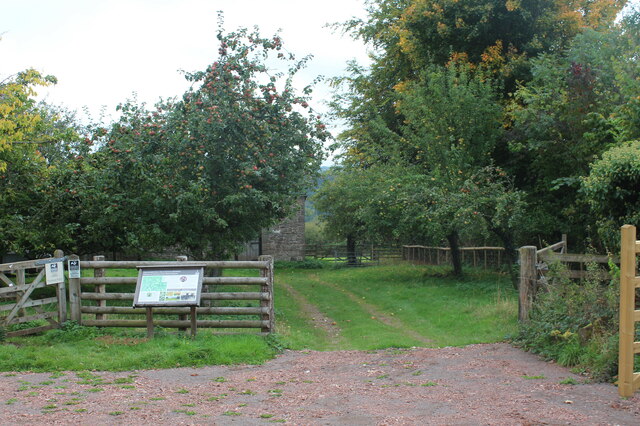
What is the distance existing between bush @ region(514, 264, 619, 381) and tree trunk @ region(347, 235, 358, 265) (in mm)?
28347

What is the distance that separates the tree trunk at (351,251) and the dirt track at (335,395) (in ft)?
95.7

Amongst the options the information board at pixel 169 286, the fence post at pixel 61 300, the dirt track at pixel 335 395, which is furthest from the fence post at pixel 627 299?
the fence post at pixel 61 300

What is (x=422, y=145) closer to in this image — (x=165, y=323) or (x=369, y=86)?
(x=369, y=86)

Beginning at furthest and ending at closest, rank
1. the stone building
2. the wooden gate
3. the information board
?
1. the stone building
2. the wooden gate
3. the information board

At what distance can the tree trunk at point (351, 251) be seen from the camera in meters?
38.6

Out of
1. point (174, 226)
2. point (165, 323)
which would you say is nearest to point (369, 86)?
point (174, 226)

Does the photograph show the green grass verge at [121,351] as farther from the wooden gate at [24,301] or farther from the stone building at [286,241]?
the stone building at [286,241]

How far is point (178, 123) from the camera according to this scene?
47.1 feet

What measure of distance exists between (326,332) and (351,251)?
2607 cm

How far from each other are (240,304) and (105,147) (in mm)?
5378

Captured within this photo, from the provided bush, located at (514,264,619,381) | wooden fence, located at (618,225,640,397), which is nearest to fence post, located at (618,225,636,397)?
wooden fence, located at (618,225,640,397)

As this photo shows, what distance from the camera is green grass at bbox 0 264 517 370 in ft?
30.3

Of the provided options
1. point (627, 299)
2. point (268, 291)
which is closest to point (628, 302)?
point (627, 299)

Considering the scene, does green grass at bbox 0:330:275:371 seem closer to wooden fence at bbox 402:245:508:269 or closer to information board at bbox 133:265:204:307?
information board at bbox 133:265:204:307
